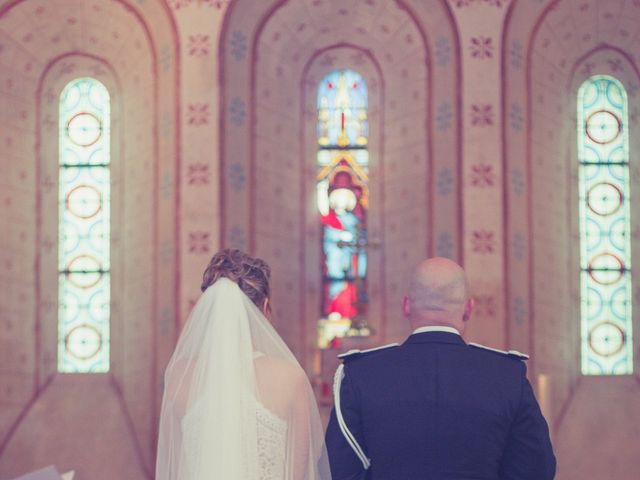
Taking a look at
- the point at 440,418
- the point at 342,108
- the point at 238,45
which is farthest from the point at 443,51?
the point at 440,418

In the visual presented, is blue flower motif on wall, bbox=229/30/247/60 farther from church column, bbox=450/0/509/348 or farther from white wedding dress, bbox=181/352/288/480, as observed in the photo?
white wedding dress, bbox=181/352/288/480

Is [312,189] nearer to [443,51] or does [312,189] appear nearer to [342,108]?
[342,108]

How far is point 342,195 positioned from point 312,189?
0.26m

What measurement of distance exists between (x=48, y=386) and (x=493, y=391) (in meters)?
6.60

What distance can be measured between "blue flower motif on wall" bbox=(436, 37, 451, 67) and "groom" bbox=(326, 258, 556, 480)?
591 cm

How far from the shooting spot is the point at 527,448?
149 inches

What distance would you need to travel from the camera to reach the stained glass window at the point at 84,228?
32.8ft

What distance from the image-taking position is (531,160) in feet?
31.5

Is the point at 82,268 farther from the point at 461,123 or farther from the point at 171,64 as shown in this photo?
the point at 461,123

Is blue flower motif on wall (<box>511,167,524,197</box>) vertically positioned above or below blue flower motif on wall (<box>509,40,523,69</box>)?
below

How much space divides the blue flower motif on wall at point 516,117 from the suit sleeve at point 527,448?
5.80m

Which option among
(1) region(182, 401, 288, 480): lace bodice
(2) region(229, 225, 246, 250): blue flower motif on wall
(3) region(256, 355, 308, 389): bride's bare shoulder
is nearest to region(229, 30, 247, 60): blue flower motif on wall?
(2) region(229, 225, 246, 250): blue flower motif on wall

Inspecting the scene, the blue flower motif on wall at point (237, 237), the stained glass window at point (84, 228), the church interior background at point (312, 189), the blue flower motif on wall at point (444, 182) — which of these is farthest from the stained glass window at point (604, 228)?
the stained glass window at point (84, 228)

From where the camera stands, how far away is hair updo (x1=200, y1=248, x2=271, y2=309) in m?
4.16
